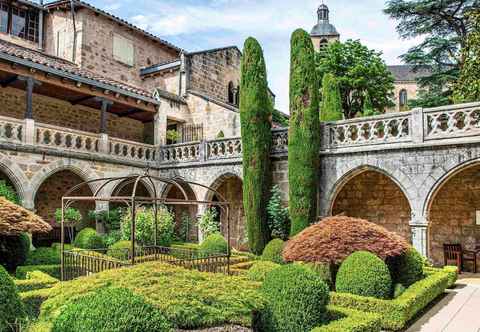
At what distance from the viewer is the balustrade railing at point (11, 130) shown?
A: 13141mm

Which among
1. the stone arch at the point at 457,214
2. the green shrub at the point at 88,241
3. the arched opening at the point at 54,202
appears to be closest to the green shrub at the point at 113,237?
the green shrub at the point at 88,241

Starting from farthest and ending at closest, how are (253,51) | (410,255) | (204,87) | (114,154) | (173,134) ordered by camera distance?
(204,87)
(173,134)
(114,154)
(253,51)
(410,255)

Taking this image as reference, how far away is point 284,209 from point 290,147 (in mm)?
2126

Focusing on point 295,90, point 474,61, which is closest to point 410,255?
point 474,61

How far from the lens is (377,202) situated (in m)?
15.5

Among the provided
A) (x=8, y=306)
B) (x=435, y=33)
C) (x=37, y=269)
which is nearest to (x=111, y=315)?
(x=8, y=306)

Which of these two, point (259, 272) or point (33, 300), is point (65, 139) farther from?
point (259, 272)

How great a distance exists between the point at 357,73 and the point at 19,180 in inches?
806

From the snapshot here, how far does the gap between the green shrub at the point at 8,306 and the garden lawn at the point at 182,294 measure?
0.90ft

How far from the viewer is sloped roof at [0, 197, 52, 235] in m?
9.48

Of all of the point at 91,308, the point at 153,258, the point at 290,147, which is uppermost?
the point at 290,147

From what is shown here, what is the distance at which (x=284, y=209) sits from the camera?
561 inches

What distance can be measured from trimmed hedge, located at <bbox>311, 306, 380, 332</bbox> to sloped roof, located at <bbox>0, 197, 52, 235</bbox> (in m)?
7.04

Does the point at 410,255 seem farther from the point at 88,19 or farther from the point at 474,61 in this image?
the point at 88,19
